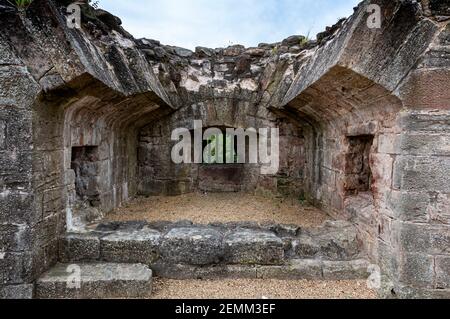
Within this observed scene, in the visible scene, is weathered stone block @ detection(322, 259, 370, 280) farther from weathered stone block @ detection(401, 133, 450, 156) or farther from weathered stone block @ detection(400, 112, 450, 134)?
weathered stone block @ detection(400, 112, 450, 134)

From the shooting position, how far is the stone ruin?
2.66m

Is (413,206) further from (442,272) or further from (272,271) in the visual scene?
(272,271)

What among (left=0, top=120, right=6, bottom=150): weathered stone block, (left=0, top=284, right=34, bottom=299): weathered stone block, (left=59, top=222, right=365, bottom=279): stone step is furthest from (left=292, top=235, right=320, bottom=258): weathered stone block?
(left=0, top=120, right=6, bottom=150): weathered stone block

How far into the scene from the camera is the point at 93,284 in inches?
115

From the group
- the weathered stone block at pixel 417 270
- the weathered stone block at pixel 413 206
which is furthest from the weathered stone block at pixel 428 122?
the weathered stone block at pixel 417 270

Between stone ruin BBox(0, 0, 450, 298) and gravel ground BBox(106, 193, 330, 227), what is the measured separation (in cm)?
37

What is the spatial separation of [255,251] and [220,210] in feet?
5.59

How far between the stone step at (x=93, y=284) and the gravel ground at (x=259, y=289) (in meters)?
0.18

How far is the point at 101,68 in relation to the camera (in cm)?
319

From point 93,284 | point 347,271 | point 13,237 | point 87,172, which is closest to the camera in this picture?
point 13,237

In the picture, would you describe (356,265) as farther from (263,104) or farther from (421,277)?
(263,104)

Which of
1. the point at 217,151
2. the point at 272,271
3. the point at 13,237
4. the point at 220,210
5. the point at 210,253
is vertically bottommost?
the point at 272,271

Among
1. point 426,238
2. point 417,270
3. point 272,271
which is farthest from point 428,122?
point 272,271
